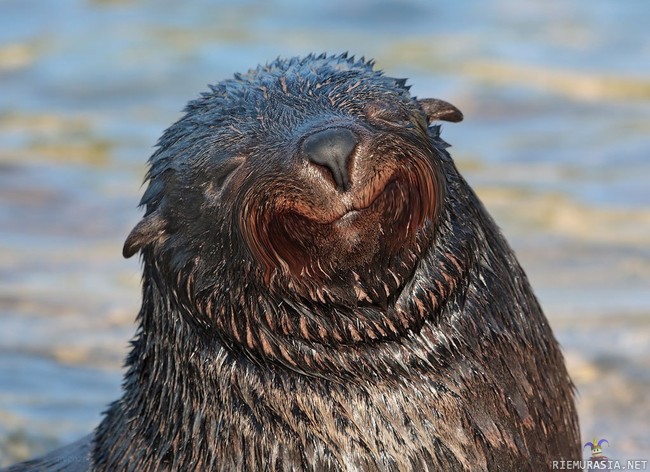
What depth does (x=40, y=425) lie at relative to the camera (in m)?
8.66

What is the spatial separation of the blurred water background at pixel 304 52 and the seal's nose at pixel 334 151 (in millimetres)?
3658

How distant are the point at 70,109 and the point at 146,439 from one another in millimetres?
10191

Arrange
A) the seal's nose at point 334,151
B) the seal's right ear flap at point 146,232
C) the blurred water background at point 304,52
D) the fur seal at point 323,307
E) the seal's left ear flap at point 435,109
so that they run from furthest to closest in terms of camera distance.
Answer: the blurred water background at point 304,52, the seal's left ear flap at point 435,109, the seal's right ear flap at point 146,232, the fur seal at point 323,307, the seal's nose at point 334,151

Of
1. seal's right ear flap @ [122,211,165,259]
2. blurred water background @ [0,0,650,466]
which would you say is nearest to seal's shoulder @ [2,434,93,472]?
seal's right ear flap @ [122,211,165,259]

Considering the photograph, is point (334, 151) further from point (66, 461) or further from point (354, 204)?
point (66, 461)

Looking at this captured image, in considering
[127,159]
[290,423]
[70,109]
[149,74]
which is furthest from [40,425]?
[149,74]

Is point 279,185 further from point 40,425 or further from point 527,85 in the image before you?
point 527,85

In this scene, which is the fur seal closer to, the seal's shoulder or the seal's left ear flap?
the seal's left ear flap

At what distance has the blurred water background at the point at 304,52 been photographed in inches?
369

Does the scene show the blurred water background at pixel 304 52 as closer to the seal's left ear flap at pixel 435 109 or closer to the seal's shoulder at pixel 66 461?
the seal's shoulder at pixel 66 461

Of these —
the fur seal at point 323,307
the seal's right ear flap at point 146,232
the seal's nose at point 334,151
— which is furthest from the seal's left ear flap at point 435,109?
the seal's right ear flap at point 146,232

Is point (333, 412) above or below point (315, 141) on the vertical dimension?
below

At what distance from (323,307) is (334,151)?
29.4 inches

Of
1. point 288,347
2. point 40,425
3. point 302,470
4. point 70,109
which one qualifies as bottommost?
point 302,470
